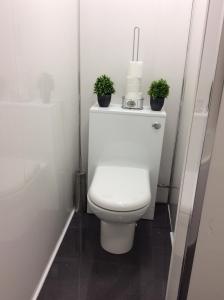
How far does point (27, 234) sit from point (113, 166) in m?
0.80

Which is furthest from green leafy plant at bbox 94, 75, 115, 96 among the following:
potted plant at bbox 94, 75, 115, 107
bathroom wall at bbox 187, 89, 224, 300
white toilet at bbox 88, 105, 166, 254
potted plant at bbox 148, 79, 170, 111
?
bathroom wall at bbox 187, 89, 224, 300

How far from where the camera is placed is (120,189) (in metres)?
1.43

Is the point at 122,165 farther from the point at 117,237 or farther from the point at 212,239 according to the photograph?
the point at 212,239

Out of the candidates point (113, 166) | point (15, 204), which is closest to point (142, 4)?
point (113, 166)

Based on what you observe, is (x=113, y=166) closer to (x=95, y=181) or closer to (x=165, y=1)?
(x=95, y=181)

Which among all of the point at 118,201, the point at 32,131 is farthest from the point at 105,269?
the point at 32,131

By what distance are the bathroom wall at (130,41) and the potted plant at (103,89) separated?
0.47ft

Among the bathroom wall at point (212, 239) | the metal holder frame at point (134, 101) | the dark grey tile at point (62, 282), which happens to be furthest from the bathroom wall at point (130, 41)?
the bathroom wall at point (212, 239)

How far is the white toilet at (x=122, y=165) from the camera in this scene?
4.44 feet

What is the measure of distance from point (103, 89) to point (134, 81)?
214mm

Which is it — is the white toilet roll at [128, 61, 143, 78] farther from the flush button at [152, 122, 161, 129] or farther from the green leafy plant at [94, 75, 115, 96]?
the flush button at [152, 122, 161, 129]

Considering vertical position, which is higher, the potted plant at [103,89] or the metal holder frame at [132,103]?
the potted plant at [103,89]

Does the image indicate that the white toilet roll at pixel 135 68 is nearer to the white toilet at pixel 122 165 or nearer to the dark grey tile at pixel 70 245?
the white toilet at pixel 122 165

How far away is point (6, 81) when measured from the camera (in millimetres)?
848
